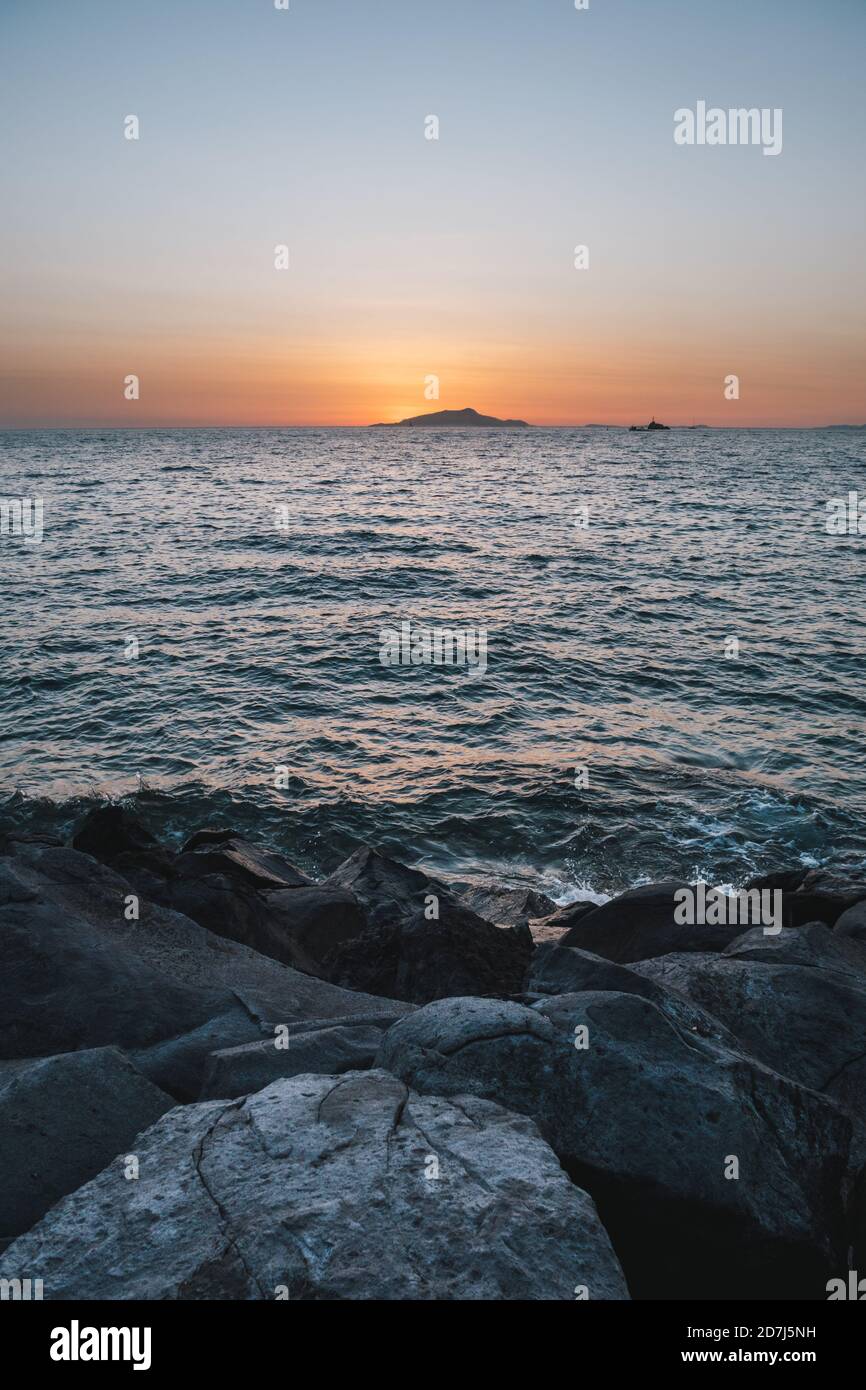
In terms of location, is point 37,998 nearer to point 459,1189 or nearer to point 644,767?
point 459,1189

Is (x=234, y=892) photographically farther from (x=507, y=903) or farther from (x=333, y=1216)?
(x=333, y=1216)

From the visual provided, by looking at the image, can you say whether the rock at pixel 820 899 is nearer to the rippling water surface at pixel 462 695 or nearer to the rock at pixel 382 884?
the rippling water surface at pixel 462 695

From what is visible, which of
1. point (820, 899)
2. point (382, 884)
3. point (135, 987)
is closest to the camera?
point (135, 987)

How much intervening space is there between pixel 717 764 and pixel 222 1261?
16971 mm

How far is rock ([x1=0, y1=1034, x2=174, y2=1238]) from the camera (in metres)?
5.52

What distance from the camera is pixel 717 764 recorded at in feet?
63.8

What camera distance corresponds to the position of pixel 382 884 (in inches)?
525

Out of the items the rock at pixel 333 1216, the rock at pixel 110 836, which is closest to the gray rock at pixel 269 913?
the rock at pixel 110 836

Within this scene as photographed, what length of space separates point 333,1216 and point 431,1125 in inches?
36.0

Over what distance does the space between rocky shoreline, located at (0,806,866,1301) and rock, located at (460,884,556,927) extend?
147 inches

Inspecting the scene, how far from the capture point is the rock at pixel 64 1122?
18.1 feet

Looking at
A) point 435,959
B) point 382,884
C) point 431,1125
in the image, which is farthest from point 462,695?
point 431,1125

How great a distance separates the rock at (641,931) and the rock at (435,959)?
4.22 feet
